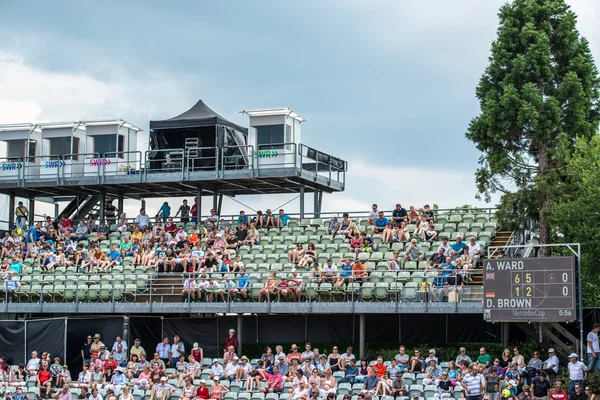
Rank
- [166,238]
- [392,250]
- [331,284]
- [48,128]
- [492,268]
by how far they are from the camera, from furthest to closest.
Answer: [48,128]
[166,238]
[392,250]
[331,284]
[492,268]

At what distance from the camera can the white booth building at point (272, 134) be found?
3738 cm

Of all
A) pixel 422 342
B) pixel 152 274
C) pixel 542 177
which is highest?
pixel 542 177

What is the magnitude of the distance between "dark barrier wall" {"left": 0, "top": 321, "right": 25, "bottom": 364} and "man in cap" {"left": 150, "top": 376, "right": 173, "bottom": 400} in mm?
5762

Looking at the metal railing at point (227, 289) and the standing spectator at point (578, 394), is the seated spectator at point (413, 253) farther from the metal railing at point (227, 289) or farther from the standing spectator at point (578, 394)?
the standing spectator at point (578, 394)

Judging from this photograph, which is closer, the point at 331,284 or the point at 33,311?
the point at 331,284

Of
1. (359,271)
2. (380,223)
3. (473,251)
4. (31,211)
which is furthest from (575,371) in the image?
(31,211)

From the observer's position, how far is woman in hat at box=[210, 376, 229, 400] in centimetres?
2555

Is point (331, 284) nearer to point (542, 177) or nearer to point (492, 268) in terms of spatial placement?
point (492, 268)

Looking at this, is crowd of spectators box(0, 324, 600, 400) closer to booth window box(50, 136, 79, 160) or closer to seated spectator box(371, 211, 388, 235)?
seated spectator box(371, 211, 388, 235)

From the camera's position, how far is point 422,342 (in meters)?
29.3

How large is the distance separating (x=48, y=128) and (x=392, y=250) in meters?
18.1

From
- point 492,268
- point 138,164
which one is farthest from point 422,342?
point 138,164

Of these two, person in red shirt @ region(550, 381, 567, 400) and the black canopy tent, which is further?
the black canopy tent

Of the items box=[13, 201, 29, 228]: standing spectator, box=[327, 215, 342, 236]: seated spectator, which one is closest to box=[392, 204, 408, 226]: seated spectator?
box=[327, 215, 342, 236]: seated spectator
